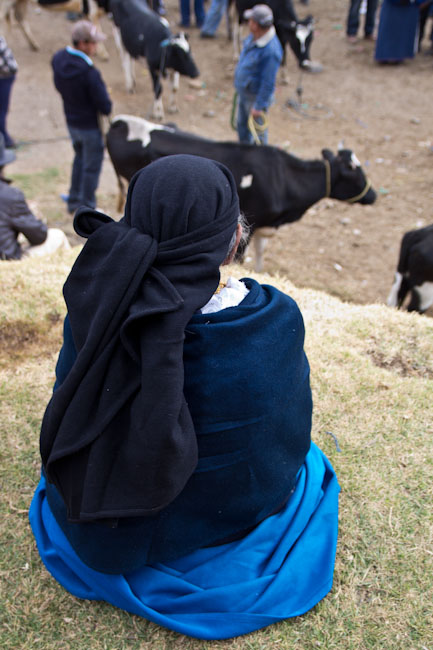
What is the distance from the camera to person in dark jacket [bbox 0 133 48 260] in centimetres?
439

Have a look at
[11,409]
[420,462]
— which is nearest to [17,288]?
[11,409]

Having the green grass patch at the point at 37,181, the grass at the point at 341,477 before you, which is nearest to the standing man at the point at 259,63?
the green grass patch at the point at 37,181

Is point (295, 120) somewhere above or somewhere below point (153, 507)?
below

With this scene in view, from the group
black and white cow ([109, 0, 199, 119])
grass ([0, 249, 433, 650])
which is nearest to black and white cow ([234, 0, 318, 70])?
black and white cow ([109, 0, 199, 119])

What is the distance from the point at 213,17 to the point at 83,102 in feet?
24.2

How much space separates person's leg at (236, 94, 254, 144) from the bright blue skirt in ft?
20.7

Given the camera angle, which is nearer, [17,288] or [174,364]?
[174,364]

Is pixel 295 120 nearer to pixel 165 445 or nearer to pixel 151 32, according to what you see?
pixel 151 32

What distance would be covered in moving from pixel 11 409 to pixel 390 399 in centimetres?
209

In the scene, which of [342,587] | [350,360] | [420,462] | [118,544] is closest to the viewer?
[118,544]

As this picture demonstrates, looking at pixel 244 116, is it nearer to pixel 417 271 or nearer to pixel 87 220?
pixel 417 271

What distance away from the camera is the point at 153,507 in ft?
5.22

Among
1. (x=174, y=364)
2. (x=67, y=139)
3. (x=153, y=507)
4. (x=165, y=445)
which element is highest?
(x=174, y=364)

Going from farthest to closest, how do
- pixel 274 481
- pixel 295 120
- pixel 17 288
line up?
pixel 295 120, pixel 17 288, pixel 274 481
